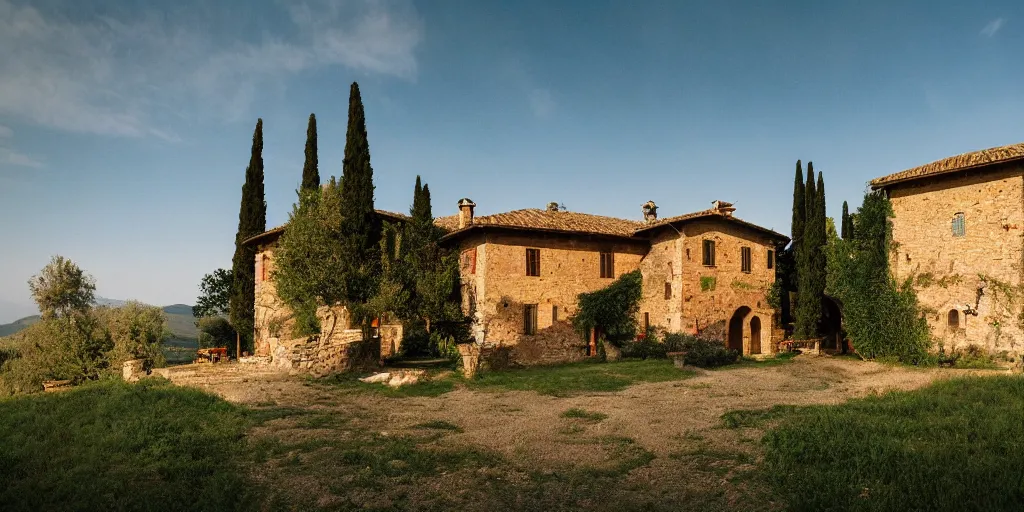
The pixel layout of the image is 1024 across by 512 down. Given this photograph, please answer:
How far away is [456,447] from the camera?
9.43 metres

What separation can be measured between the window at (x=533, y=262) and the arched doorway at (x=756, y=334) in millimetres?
11324

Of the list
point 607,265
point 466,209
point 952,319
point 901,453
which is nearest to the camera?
point 901,453

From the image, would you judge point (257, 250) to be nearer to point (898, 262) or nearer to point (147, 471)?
point (147, 471)

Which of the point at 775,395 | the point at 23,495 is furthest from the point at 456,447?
the point at 775,395

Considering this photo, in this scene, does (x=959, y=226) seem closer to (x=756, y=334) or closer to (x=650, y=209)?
(x=756, y=334)

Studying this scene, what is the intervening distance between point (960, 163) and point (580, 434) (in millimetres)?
18056

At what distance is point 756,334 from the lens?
27.0 metres

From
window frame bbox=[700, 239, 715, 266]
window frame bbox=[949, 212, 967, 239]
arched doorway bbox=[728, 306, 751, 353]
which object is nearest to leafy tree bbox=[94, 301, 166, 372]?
window frame bbox=[700, 239, 715, 266]

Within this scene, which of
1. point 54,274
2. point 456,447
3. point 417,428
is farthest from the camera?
point 54,274

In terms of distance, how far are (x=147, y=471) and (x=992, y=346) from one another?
2405 cm

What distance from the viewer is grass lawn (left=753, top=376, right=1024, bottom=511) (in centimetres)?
609

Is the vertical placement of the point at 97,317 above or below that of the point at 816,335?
above

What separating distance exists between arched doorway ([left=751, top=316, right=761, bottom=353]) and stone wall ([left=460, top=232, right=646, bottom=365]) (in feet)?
24.4

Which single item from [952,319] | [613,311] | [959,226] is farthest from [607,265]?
[959,226]
